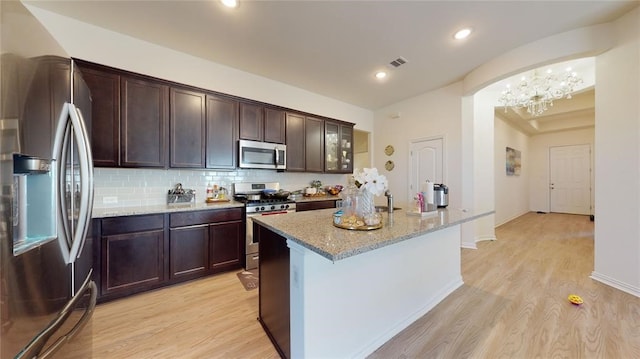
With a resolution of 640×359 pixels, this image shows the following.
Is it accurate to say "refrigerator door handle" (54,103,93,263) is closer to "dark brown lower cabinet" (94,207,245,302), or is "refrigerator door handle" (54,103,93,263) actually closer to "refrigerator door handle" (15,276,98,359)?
"refrigerator door handle" (15,276,98,359)

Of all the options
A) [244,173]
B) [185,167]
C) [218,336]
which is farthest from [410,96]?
[218,336]

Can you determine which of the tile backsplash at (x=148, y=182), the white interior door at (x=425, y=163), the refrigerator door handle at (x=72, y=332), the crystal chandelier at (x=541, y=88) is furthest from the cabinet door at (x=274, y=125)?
the crystal chandelier at (x=541, y=88)

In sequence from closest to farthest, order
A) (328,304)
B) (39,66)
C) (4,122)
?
(4,122), (39,66), (328,304)

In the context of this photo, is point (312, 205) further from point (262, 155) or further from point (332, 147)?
point (332, 147)

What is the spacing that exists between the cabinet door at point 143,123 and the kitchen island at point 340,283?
5.70 ft

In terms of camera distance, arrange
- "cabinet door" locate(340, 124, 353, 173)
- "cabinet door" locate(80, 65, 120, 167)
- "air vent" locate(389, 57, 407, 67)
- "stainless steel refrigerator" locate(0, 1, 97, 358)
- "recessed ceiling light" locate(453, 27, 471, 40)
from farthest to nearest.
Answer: "cabinet door" locate(340, 124, 353, 173), "air vent" locate(389, 57, 407, 67), "recessed ceiling light" locate(453, 27, 471, 40), "cabinet door" locate(80, 65, 120, 167), "stainless steel refrigerator" locate(0, 1, 97, 358)

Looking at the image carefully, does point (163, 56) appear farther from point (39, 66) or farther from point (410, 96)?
point (410, 96)

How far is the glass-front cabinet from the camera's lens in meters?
4.27

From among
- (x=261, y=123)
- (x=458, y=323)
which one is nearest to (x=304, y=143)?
(x=261, y=123)

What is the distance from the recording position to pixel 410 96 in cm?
450

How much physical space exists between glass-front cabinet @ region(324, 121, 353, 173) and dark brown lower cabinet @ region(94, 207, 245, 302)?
2068 millimetres

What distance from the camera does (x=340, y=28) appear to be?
2424mm

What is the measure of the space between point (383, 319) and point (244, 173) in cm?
273

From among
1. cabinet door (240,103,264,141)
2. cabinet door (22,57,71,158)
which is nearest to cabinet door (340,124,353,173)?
cabinet door (240,103,264,141)
